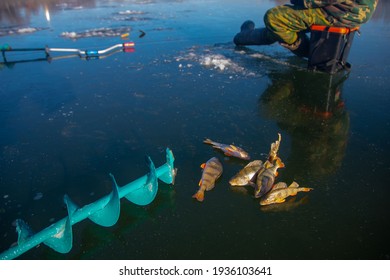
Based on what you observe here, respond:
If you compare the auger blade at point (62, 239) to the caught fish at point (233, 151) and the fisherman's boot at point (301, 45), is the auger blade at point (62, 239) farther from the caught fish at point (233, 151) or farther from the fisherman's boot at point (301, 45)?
the fisherman's boot at point (301, 45)

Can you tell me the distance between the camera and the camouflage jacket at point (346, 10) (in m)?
6.78

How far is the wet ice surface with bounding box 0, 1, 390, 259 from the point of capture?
3.21 metres

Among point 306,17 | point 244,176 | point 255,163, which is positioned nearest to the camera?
point 244,176

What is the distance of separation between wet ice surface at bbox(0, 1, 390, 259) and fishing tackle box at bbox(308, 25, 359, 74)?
1.36ft

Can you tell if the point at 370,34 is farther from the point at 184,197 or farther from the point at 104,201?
the point at 104,201

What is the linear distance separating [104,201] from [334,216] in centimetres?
270

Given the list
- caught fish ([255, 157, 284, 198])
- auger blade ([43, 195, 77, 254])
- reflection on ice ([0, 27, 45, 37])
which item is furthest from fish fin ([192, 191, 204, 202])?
reflection on ice ([0, 27, 45, 37])

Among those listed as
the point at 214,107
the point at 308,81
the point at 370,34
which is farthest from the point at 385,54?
the point at 214,107

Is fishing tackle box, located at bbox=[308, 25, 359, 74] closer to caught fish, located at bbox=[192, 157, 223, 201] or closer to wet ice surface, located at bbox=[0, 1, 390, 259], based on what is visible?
wet ice surface, located at bbox=[0, 1, 390, 259]

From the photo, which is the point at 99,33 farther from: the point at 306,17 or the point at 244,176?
the point at 244,176

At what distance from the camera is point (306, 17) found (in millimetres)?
7230

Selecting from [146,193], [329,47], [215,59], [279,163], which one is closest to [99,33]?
[215,59]

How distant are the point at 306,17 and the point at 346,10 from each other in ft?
2.92

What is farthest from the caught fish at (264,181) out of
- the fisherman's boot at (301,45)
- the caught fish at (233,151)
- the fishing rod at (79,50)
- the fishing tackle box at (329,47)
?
the fishing rod at (79,50)
